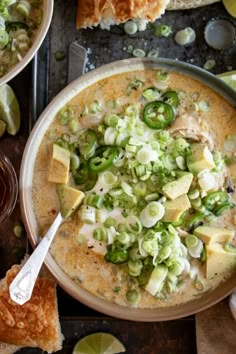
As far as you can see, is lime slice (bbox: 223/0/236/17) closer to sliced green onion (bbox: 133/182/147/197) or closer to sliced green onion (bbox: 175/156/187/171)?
sliced green onion (bbox: 175/156/187/171)

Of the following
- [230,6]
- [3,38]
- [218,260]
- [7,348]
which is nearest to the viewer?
[3,38]

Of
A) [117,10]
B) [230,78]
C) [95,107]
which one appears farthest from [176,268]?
[117,10]

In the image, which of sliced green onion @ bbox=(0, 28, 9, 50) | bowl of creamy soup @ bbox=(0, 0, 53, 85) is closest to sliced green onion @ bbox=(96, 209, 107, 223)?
bowl of creamy soup @ bbox=(0, 0, 53, 85)

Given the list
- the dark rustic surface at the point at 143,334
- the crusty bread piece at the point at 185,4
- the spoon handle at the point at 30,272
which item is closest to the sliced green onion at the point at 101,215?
the spoon handle at the point at 30,272

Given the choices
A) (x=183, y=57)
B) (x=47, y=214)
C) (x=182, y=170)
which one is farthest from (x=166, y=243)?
(x=183, y=57)

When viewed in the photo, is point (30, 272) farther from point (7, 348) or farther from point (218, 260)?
point (218, 260)

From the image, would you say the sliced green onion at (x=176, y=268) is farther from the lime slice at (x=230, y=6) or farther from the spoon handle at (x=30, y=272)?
the lime slice at (x=230, y=6)
